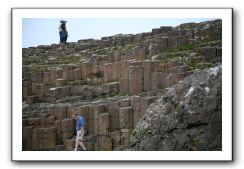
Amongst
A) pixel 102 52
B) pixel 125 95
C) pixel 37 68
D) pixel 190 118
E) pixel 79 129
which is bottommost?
pixel 79 129

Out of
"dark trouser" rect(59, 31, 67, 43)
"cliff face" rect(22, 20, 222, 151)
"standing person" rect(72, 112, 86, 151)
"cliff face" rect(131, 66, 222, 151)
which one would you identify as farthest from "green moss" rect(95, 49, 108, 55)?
"cliff face" rect(131, 66, 222, 151)

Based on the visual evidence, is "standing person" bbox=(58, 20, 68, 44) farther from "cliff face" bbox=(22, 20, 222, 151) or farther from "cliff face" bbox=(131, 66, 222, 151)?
"cliff face" bbox=(131, 66, 222, 151)

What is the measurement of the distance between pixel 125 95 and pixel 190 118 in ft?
9.65

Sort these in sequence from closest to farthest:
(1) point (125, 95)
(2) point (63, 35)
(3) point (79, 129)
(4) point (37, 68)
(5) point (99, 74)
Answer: (3) point (79, 129) < (2) point (63, 35) < (1) point (125, 95) < (4) point (37, 68) < (5) point (99, 74)

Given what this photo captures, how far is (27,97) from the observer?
475 inches

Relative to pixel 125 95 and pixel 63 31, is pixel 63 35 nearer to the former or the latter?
pixel 63 31

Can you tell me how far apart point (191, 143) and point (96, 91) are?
3.97 m

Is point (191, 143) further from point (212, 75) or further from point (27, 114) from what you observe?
point (27, 114)

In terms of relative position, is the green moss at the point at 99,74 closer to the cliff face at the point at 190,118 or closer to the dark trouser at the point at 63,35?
the dark trouser at the point at 63,35

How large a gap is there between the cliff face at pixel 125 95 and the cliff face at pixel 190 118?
18 millimetres

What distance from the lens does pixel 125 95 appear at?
13344 mm

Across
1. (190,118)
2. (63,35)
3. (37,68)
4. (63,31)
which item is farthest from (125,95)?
(190,118)

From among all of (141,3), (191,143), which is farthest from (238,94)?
(141,3)

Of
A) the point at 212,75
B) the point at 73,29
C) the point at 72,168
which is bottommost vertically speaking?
the point at 72,168
